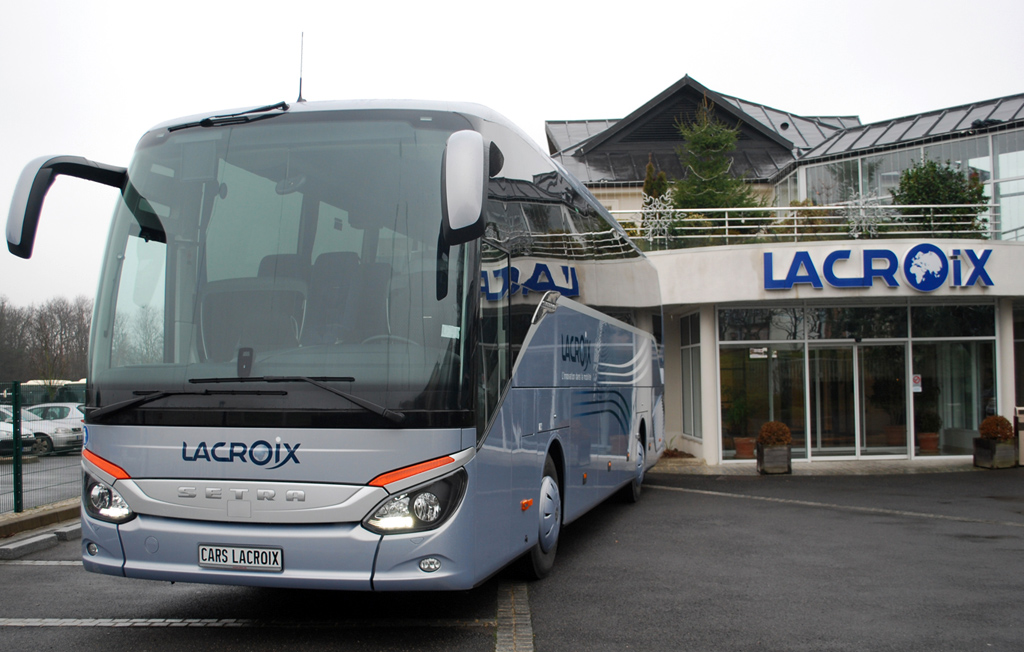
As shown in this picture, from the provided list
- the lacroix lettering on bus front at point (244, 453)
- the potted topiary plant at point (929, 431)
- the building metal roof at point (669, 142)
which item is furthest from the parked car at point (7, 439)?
the building metal roof at point (669, 142)

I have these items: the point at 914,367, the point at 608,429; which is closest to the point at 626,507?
the point at 608,429

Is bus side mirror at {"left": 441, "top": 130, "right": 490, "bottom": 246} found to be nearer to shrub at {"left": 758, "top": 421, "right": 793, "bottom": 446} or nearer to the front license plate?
the front license plate

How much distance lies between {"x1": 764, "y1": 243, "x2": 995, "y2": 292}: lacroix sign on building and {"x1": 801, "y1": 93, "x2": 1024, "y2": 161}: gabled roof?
967cm

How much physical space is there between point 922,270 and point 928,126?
12890 mm

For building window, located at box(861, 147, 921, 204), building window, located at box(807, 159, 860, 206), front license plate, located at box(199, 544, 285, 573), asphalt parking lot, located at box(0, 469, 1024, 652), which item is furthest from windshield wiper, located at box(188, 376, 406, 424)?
building window, located at box(807, 159, 860, 206)

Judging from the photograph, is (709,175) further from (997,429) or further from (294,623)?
(294,623)

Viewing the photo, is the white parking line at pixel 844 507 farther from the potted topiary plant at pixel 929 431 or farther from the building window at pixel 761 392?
the potted topiary plant at pixel 929 431

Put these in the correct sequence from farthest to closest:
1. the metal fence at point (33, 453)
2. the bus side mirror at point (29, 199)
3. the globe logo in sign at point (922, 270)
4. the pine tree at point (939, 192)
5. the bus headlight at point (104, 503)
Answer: the pine tree at point (939, 192) < the globe logo in sign at point (922, 270) < the metal fence at point (33, 453) < the bus side mirror at point (29, 199) < the bus headlight at point (104, 503)

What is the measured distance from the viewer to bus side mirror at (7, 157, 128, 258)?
17.5 feet

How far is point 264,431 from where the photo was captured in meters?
4.98

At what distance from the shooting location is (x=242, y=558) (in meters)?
5.00

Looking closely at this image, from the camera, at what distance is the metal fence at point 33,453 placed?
10.2 m

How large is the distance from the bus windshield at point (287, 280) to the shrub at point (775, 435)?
13.1 m

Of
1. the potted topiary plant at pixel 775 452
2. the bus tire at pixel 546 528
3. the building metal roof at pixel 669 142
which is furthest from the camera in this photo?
the building metal roof at pixel 669 142
